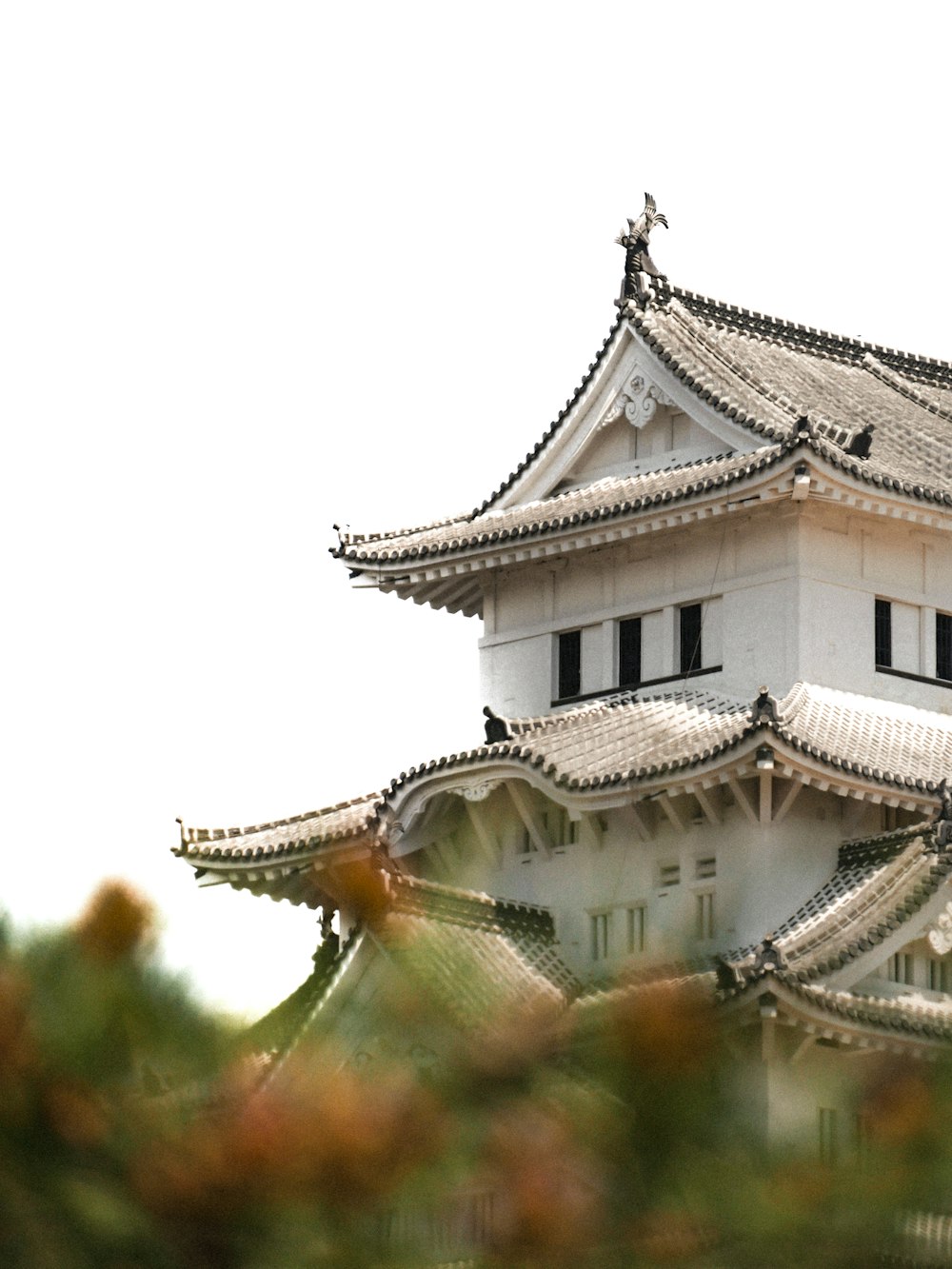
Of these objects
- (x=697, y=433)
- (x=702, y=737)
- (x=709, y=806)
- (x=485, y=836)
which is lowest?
(x=485, y=836)

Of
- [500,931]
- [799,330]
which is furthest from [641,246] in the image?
[500,931]

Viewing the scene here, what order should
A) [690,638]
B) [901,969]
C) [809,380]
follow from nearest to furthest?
[901,969]
[690,638]
[809,380]

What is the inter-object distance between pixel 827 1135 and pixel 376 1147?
1548mm

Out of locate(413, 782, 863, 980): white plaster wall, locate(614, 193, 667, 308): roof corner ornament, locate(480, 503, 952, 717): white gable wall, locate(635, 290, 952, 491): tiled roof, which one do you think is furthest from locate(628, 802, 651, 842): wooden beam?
locate(614, 193, 667, 308): roof corner ornament

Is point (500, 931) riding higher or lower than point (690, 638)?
lower

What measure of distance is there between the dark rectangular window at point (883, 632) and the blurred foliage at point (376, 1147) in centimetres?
2276

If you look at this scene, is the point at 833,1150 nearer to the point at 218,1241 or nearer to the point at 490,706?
the point at 218,1241

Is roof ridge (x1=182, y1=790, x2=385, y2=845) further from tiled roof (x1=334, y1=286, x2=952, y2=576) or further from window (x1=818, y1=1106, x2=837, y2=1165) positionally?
window (x1=818, y1=1106, x2=837, y2=1165)

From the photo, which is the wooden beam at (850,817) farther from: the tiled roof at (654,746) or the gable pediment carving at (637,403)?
the gable pediment carving at (637,403)

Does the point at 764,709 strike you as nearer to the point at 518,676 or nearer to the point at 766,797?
the point at 766,797

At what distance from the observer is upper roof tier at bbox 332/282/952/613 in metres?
27.4

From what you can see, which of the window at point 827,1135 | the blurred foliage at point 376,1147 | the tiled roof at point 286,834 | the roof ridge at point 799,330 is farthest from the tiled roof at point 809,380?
the blurred foliage at point 376,1147

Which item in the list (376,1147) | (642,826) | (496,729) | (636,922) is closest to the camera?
(376,1147)

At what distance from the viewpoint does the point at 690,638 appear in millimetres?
28297
